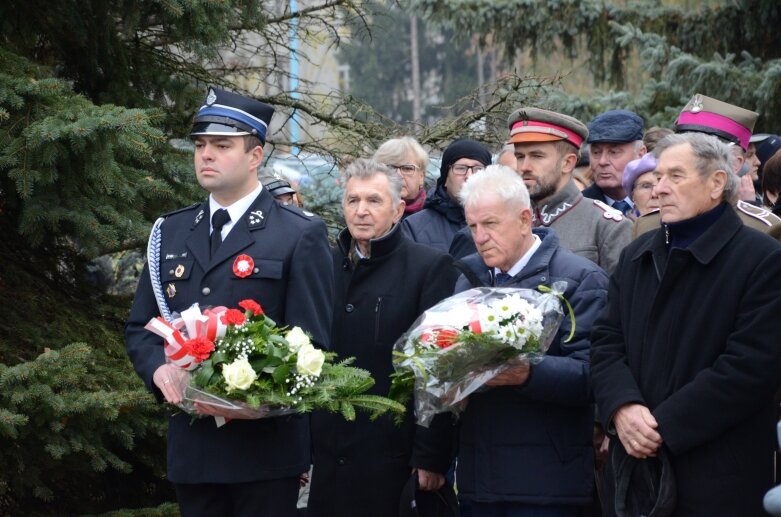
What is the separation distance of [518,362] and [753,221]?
64.0 inches

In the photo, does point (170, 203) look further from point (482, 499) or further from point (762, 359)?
point (762, 359)

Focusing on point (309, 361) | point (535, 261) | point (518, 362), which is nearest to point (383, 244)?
point (535, 261)

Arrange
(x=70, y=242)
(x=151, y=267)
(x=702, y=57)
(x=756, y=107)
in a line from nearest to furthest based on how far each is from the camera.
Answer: (x=151, y=267), (x=70, y=242), (x=756, y=107), (x=702, y=57)

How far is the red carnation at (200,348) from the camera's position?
423cm

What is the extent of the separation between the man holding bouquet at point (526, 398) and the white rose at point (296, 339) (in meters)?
0.82

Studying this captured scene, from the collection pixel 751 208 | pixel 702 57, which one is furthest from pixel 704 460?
pixel 702 57

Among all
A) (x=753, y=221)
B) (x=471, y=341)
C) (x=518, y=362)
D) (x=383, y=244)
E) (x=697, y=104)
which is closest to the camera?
(x=471, y=341)

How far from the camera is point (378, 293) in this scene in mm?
5543

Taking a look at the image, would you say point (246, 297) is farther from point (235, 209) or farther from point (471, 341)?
point (471, 341)

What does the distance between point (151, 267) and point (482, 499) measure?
5.62ft

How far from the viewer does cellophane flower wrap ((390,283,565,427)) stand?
4.38 meters

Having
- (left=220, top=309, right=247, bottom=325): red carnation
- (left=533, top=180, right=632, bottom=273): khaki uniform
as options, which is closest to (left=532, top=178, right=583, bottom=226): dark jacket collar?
(left=533, top=180, right=632, bottom=273): khaki uniform

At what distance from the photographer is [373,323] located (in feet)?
18.1

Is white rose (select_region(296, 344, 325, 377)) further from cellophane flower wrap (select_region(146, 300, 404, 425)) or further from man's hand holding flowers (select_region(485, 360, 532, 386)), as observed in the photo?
man's hand holding flowers (select_region(485, 360, 532, 386))
